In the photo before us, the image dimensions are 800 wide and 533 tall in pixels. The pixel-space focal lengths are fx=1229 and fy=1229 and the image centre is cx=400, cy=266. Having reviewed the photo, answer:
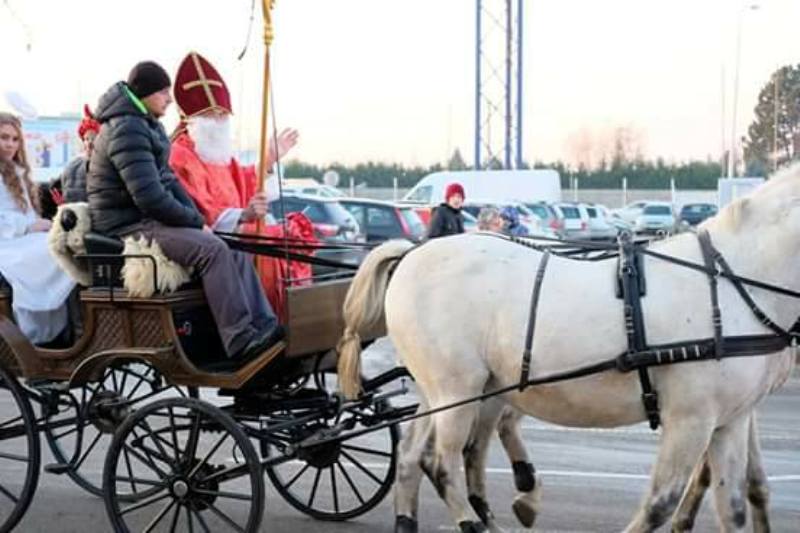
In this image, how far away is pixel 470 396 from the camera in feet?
18.3

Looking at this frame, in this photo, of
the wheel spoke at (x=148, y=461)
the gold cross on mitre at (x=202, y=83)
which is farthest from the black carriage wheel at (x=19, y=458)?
the gold cross on mitre at (x=202, y=83)

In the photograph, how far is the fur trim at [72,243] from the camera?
6.24m

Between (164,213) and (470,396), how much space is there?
5.72 ft

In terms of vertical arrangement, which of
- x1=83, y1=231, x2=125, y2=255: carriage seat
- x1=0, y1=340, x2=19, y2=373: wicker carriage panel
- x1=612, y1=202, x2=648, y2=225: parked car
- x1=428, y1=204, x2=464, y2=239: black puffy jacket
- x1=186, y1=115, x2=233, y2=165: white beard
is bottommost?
x1=612, y1=202, x2=648, y2=225: parked car

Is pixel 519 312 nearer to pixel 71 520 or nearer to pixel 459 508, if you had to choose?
pixel 459 508

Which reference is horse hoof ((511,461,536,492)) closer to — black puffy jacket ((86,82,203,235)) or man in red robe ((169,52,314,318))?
man in red robe ((169,52,314,318))

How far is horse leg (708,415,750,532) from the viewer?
17.6 ft

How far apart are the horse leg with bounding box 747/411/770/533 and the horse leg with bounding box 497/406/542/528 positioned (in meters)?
1.12

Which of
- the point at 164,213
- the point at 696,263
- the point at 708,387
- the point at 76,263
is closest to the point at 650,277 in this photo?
the point at 696,263

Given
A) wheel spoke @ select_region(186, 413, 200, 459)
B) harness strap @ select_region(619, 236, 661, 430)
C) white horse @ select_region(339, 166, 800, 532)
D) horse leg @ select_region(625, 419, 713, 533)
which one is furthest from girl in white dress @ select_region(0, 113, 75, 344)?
horse leg @ select_region(625, 419, 713, 533)

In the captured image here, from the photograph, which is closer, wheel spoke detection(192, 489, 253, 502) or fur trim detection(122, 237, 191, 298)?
wheel spoke detection(192, 489, 253, 502)

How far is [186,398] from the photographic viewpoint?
590cm

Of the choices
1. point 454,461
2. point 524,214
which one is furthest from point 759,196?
point 524,214

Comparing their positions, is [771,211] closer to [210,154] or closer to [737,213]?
[737,213]
